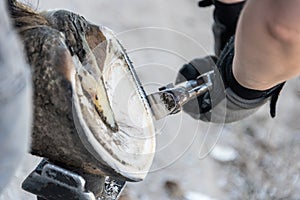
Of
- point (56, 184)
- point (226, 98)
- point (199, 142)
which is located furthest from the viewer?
point (199, 142)

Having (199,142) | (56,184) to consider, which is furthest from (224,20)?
(56,184)

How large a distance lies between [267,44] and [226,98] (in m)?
0.20

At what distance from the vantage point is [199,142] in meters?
1.62

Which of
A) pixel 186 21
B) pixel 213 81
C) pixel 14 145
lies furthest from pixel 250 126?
pixel 14 145

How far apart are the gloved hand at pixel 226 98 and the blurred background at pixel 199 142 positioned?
0.18m

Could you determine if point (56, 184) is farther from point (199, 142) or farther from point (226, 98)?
point (199, 142)

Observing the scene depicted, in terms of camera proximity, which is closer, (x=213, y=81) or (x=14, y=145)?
(x=14, y=145)

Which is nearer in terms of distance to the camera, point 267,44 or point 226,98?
point 267,44

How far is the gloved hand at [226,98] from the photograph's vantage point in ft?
3.49

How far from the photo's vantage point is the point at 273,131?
1.78m

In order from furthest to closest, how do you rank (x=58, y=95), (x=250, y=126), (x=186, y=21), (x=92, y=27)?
1. (x=186, y=21)
2. (x=250, y=126)
3. (x=92, y=27)
4. (x=58, y=95)

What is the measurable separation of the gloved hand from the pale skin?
1.2 inches

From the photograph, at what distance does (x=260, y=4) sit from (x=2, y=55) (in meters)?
0.52

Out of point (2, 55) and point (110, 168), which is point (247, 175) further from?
point (2, 55)
